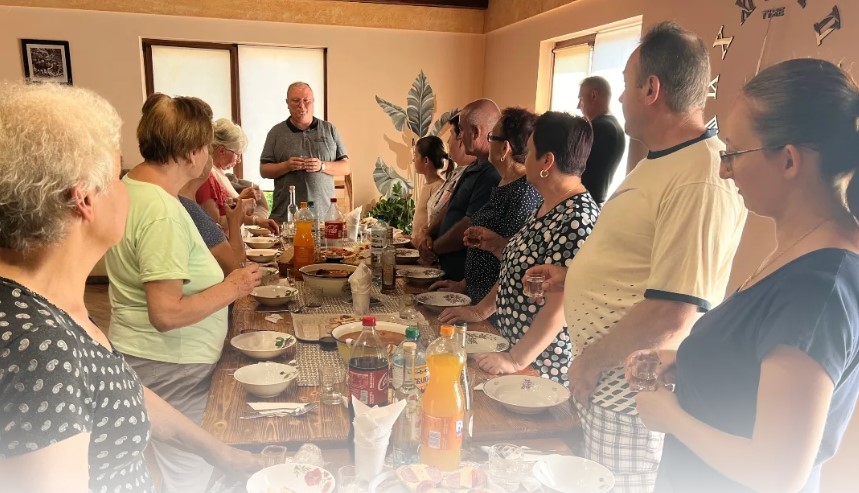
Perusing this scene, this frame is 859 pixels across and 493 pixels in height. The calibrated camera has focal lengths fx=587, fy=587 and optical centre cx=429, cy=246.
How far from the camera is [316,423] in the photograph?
1.42m

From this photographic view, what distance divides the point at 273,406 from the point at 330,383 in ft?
0.57

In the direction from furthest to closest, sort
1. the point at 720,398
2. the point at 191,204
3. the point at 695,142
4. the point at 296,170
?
1. the point at 296,170
2. the point at 191,204
3. the point at 695,142
4. the point at 720,398

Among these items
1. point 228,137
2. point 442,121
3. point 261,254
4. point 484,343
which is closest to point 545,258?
point 484,343

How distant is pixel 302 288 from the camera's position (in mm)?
2607

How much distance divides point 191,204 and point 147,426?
1.16 m

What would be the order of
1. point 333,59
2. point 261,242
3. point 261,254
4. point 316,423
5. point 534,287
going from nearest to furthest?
point 316,423 < point 534,287 < point 261,254 < point 261,242 < point 333,59

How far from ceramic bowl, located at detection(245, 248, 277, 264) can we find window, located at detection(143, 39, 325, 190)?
320cm

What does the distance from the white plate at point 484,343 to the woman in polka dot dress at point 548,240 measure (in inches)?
1.9

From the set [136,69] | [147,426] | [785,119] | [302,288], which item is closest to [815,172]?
[785,119]

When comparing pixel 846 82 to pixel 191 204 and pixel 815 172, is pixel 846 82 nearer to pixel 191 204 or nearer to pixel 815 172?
pixel 815 172

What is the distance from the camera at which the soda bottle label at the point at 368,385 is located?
1.31 m

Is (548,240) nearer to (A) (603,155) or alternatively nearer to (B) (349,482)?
(B) (349,482)

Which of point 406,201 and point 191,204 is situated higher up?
point 191,204

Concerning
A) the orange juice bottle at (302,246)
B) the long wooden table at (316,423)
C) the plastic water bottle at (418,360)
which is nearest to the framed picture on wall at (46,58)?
the orange juice bottle at (302,246)
